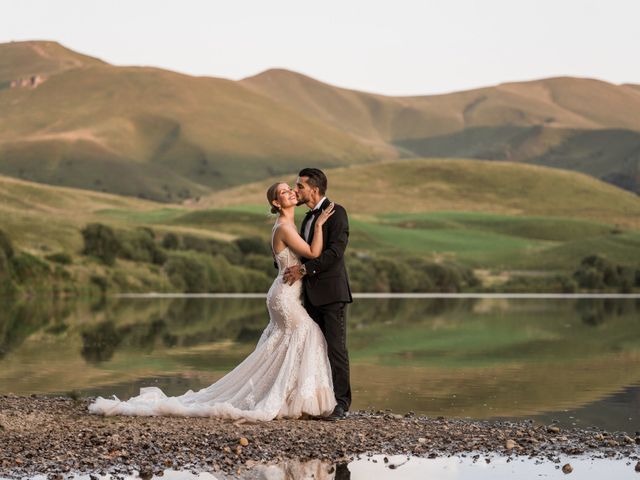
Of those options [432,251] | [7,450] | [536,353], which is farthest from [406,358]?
[432,251]

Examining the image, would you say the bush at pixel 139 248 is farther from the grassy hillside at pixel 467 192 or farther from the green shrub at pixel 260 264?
the grassy hillside at pixel 467 192

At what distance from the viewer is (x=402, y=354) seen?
24.8 meters

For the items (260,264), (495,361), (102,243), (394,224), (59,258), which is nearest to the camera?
(495,361)

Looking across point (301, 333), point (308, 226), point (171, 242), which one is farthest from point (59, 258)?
point (301, 333)

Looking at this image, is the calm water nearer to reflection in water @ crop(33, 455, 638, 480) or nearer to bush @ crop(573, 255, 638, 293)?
reflection in water @ crop(33, 455, 638, 480)

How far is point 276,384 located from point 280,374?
0.50 feet

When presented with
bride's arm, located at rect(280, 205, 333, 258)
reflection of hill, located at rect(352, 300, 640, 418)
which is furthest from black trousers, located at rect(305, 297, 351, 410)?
reflection of hill, located at rect(352, 300, 640, 418)

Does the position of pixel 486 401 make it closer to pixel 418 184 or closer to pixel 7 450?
pixel 7 450

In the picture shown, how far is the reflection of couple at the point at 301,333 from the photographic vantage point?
588 inches

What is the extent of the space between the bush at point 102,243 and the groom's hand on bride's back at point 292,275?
1341 inches

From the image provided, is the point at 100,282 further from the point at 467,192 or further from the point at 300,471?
the point at 467,192

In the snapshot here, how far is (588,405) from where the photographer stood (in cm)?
1700

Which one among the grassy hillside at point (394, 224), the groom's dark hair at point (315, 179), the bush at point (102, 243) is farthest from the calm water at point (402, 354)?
the grassy hillside at point (394, 224)

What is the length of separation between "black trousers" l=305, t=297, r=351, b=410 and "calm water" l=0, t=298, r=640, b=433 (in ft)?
3.93
